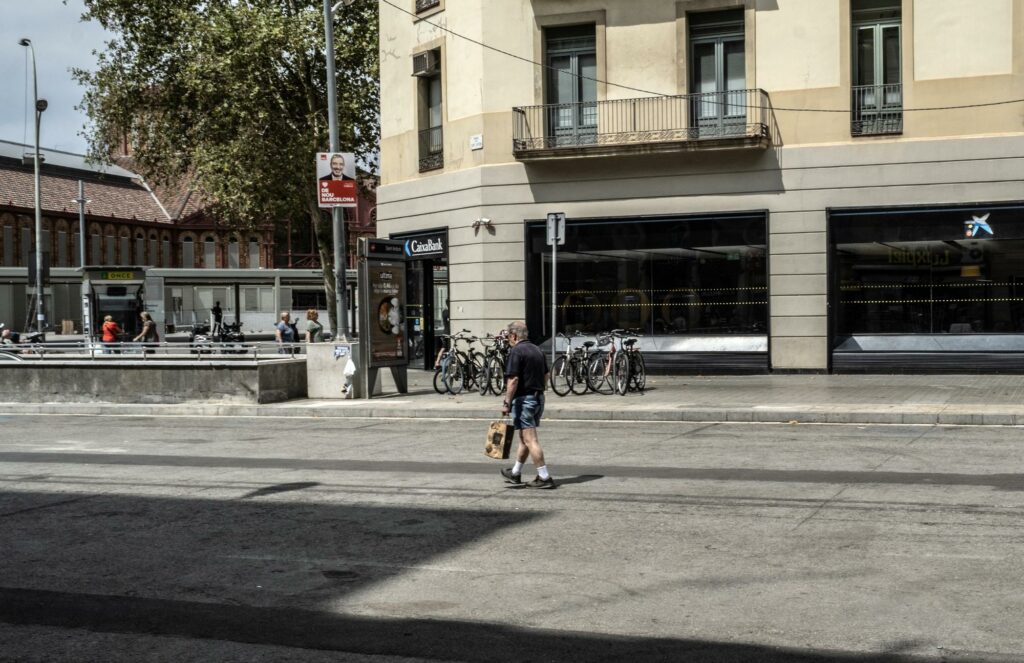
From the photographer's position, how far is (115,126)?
133 ft

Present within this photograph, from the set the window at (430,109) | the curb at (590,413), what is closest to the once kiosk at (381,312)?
the curb at (590,413)

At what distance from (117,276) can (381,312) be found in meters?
18.8

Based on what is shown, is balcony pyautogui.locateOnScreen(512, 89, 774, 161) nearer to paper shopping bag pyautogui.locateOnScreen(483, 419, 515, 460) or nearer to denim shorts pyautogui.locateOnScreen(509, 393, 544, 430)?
denim shorts pyautogui.locateOnScreen(509, 393, 544, 430)

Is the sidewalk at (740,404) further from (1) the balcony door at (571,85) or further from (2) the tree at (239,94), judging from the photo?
(2) the tree at (239,94)

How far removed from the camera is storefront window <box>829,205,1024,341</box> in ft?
72.8

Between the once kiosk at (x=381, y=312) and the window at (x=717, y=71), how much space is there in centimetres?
699

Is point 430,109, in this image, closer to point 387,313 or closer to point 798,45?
point 387,313

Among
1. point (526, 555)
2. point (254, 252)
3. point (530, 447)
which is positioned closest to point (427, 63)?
point (530, 447)

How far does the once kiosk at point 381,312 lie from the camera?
20953mm

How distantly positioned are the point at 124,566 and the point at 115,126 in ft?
118

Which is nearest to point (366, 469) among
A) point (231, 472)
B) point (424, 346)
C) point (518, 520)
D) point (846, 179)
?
point (231, 472)

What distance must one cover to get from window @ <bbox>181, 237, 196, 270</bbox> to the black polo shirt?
74.8 metres

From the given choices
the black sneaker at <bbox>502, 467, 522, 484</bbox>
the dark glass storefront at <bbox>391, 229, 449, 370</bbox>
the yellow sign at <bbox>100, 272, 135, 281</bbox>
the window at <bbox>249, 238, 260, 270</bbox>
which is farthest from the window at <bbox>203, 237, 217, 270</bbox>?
the black sneaker at <bbox>502, 467, 522, 484</bbox>

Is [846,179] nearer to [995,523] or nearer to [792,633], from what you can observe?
[995,523]
